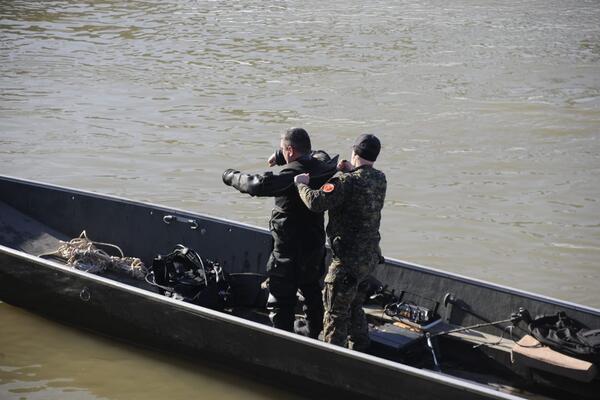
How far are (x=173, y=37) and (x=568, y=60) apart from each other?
9114 millimetres

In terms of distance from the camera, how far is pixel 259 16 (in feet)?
80.7

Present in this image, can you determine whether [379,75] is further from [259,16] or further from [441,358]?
[441,358]

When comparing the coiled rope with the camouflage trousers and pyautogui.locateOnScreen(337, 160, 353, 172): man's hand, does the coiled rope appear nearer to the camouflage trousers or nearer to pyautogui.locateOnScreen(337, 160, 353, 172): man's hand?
the camouflage trousers

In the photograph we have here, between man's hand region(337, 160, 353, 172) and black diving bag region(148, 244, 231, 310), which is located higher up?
man's hand region(337, 160, 353, 172)

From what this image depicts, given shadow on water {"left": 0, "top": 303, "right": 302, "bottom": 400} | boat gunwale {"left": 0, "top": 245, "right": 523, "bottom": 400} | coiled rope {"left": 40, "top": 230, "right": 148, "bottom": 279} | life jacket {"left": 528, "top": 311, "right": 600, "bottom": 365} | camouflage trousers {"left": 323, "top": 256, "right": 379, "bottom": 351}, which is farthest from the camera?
coiled rope {"left": 40, "top": 230, "right": 148, "bottom": 279}

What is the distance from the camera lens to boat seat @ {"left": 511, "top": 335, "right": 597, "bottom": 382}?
5.73 meters

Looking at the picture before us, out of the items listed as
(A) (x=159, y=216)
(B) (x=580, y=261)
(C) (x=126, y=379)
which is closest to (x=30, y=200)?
(A) (x=159, y=216)

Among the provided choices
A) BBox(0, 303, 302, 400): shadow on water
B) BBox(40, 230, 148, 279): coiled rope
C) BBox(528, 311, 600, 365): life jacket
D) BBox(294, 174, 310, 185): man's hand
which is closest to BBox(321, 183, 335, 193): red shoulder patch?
BBox(294, 174, 310, 185): man's hand

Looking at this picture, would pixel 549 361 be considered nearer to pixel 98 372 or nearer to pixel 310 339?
pixel 310 339

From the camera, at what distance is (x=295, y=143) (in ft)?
19.5

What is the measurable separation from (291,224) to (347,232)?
0.43 metres

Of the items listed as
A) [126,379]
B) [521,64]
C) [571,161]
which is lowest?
[126,379]

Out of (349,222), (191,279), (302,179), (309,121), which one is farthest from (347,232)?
(309,121)

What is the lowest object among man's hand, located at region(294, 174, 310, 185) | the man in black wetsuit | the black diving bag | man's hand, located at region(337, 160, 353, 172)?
the black diving bag
